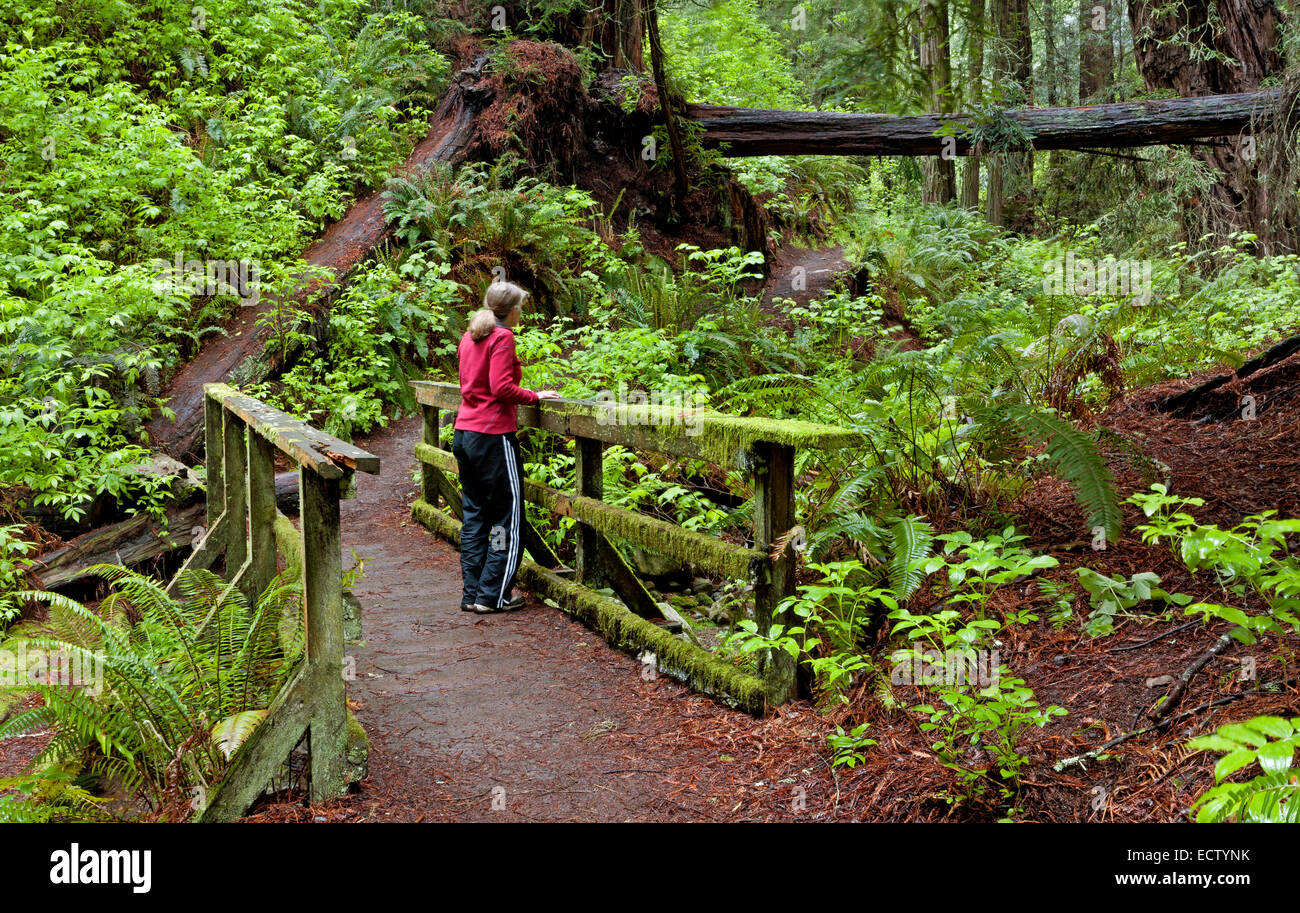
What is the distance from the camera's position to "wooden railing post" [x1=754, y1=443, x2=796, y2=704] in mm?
4207

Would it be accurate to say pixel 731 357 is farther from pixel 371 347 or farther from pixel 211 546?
pixel 211 546

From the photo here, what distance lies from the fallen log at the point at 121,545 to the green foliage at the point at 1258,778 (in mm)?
7765

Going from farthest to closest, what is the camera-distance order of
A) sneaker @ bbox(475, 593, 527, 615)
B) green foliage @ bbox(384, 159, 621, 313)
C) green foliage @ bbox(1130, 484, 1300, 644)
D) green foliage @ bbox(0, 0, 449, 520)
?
green foliage @ bbox(384, 159, 621, 313) < green foliage @ bbox(0, 0, 449, 520) < sneaker @ bbox(475, 593, 527, 615) < green foliage @ bbox(1130, 484, 1300, 644)

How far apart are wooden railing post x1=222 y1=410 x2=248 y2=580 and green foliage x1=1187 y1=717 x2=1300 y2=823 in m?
5.84

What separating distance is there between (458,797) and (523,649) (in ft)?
5.97

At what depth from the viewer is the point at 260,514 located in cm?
521

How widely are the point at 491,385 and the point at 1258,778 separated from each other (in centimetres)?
464

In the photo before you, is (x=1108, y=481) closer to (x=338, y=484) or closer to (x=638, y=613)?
(x=638, y=613)

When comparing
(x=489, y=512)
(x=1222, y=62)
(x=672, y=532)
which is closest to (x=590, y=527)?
(x=489, y=512)

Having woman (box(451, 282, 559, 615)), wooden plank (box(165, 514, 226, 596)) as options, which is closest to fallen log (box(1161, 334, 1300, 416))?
woman (box(451, 282, 559, 615))

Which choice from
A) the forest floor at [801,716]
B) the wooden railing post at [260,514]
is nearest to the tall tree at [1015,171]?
the forest floor at [801,716]

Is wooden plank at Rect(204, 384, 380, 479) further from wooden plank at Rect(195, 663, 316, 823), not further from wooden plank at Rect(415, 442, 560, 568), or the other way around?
wooden plank at Rect(415, 442, 560, 568)

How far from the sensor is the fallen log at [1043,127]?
11438mm

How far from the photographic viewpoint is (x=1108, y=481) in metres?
4.12
